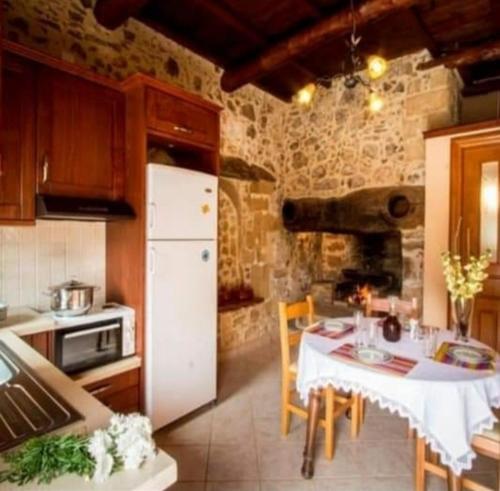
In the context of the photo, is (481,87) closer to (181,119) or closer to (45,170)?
(181,119)

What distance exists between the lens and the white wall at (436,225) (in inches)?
135

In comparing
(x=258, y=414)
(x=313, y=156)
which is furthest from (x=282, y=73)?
(x=258, y=414)

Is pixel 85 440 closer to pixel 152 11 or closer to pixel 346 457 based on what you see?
pixel 346 457

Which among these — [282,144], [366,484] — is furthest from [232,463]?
[282,144]

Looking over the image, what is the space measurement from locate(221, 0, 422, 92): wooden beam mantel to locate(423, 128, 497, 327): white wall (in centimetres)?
141

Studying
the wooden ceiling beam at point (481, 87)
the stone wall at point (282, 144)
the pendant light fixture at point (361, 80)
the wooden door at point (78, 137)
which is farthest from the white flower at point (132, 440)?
the wooden ceiling beam at point (481, 87)

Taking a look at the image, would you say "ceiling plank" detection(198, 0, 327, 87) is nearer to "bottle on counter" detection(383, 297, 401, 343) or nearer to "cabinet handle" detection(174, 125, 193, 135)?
"cabinet handle" detection(174, 125, 193, 135)

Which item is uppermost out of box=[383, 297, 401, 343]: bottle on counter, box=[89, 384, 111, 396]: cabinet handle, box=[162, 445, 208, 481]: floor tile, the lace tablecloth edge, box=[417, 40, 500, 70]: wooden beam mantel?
box=[417, 40, 500, 70]: wooden beam mantel

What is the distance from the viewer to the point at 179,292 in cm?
249

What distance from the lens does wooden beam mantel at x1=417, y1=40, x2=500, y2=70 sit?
3229 mm

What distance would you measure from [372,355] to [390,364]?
0.34 feet

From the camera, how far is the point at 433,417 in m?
1.48

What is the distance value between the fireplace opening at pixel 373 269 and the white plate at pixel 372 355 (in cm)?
271

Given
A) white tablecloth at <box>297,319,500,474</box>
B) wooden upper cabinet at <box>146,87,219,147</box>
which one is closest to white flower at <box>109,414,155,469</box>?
white tablecloth at <box>297,319,500,474</box>
